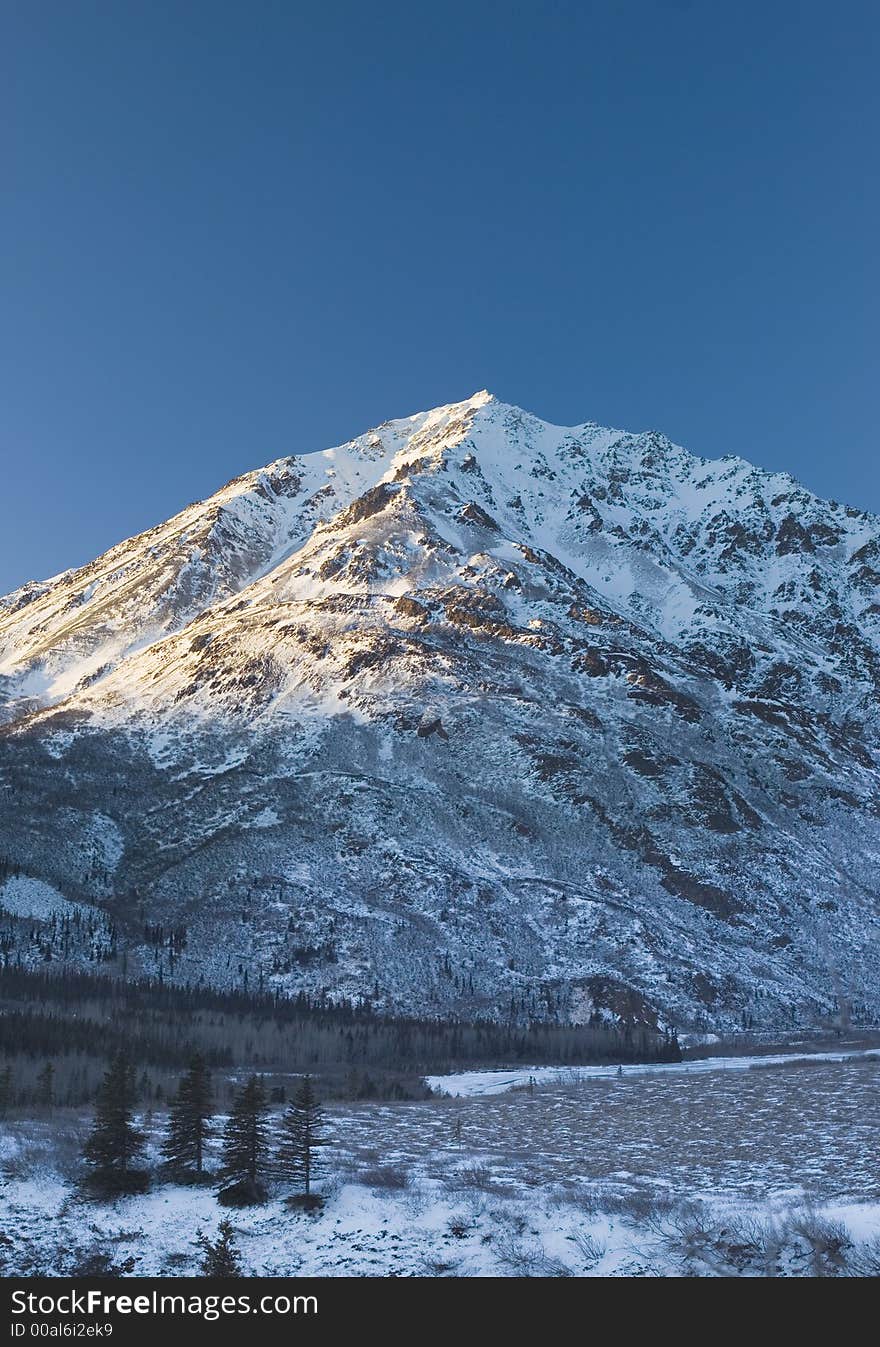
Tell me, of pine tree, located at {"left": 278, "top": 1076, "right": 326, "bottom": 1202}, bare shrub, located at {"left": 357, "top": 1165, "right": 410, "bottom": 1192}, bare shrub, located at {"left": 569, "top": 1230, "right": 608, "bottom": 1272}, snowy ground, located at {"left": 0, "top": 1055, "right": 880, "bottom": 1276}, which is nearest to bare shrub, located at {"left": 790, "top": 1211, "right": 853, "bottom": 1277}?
snowy ground, located at {"left": 0, "top": 1055, "right": 880, "bottom": 1276}

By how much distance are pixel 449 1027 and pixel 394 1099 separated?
52.0 metres

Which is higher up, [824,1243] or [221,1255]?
[824,1243]

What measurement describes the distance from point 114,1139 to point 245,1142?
5.70 metres

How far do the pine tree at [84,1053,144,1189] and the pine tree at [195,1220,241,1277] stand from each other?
23.6 feet

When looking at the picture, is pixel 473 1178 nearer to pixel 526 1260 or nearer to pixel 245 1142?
pixel 245 1142

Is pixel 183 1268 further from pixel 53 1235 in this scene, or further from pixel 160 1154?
pixel 160 1154

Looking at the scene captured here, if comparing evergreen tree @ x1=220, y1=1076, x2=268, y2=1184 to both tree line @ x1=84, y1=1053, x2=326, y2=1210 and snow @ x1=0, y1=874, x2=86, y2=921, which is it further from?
snow @ x1=0, y1=874, x2=86, y2=921

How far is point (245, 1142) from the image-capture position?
39.8m

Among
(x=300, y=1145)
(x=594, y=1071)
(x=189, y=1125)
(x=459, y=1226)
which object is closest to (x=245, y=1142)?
(x=300, y=1145)

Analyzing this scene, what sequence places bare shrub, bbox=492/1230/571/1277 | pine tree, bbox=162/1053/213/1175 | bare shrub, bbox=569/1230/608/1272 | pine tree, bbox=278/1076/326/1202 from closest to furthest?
bare shrub, bbox=492/1230/571/1277, bare shrub, bbox=569/1230/608/1272, pine tree, bbox=278/1076/326/1202, pine tree, bbox=162/1053/213/1175

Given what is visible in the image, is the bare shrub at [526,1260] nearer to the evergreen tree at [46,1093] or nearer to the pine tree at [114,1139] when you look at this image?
the pine tree at [114,1139]

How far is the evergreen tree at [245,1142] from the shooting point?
1540 inches

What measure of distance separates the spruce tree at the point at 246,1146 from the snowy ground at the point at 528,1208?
52.1 inches

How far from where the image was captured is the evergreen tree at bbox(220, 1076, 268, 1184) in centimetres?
3912
